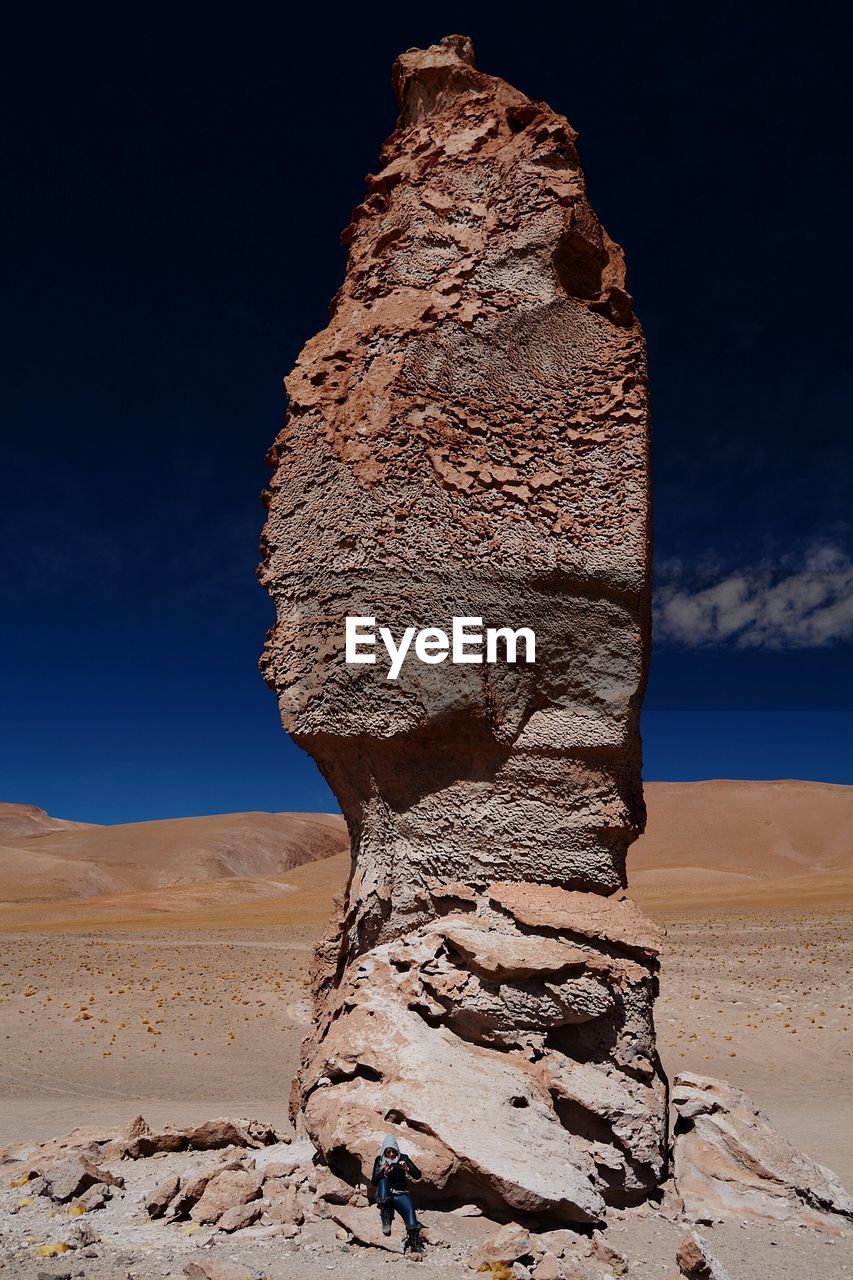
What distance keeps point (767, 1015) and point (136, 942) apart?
1834cm

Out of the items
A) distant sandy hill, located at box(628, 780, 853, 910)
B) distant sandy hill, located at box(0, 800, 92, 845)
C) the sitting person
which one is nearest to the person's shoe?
the sitting person

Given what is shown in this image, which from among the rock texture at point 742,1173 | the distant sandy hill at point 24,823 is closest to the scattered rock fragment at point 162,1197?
the rock texture at point 742,1173

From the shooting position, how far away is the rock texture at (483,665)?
580 centimetres

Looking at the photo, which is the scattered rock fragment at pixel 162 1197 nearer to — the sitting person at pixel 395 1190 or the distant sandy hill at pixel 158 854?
the sitting person at pixel 395 1190

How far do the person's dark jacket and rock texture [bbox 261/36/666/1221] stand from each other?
1.20 ft

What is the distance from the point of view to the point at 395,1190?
187 inches

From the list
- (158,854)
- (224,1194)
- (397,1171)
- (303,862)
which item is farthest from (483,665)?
(303,862)

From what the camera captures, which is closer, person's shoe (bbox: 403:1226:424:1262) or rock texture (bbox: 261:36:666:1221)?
person's shoe (bbox: 403:1226:424:1262)

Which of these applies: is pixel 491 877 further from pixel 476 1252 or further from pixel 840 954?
pixel 840 954

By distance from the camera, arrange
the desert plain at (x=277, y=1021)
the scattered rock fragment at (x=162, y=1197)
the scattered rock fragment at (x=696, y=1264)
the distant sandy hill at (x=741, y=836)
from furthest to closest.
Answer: the distant sandy hill at (x=741, y=836) < the desert plain at (x=277, y=1021) < the scattered rock fragment at (x=162, y=1197) < the scattered rock fragment at (x=696, y=1264)

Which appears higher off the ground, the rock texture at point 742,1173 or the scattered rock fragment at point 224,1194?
the scattered rock fragment at point 224,1194

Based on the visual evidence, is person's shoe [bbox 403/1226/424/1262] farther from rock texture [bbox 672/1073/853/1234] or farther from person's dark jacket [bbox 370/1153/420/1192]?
rock texture [bbox 672/1073/853/1234]

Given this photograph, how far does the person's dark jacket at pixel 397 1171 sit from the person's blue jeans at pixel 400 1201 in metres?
0.03

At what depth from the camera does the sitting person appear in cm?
460
